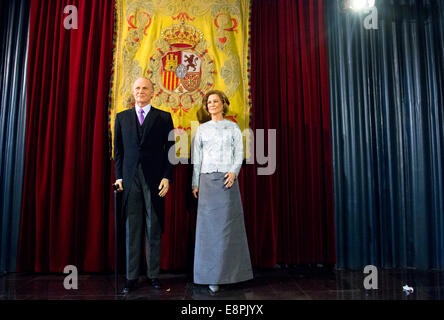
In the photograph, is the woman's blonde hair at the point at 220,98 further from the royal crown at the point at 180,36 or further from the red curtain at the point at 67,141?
the red curtain at the point at 67,141

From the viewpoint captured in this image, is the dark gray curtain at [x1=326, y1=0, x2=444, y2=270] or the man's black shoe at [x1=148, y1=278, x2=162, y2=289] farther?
the dark gray curtain at [x1=326, y1=0, x2=444, y2=270]

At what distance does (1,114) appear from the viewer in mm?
3186

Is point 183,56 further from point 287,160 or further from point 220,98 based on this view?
point 287,160

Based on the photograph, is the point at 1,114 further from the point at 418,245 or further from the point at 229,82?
the point at 418,245

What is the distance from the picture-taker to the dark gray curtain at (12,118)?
9.97 feet

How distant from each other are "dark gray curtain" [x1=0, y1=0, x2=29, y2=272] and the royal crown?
162 centimetres

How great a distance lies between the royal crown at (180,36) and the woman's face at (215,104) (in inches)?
32.9

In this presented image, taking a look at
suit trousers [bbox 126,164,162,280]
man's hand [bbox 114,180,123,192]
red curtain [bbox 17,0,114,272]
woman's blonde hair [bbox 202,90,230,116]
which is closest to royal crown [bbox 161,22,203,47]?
red curtain [bbox 17,0,114,272]

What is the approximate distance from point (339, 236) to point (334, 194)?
0.44 meters

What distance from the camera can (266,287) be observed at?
2484 millimetres

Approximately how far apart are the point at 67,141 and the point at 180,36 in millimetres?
1574

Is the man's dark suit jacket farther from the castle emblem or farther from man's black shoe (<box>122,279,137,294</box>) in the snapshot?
the castle emblem

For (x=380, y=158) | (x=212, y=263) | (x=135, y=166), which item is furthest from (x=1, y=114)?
(x=380, y=158)

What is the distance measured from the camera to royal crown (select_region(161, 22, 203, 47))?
3.02m
